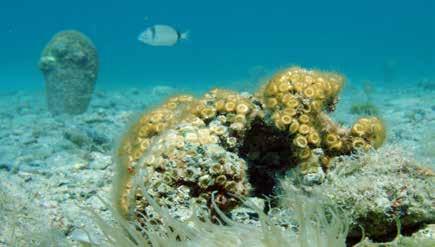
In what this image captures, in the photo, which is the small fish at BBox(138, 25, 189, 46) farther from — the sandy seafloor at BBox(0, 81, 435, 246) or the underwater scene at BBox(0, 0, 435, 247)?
the underwater scene at BBox(0, 0, 435, 247)

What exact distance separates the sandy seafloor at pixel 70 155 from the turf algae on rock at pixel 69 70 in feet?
2.34

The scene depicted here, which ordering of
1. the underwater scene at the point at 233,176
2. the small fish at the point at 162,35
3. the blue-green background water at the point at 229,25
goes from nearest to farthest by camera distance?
the underwater scene at the point at 233,176 < the small fish at the point at 162,35 < the blue-green background water at the point at 229,25

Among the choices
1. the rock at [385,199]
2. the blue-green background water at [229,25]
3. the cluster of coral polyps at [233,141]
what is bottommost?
the rock at [385,199]

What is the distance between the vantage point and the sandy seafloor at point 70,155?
5059mm

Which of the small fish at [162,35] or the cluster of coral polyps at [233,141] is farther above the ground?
the small fish at [162,35]

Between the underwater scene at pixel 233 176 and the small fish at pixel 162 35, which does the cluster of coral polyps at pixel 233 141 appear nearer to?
the underwater scene at pixel 233 176

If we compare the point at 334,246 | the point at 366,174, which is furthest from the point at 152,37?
the point at 334,246

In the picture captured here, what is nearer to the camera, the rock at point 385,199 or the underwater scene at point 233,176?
the underwater scene at point 233,176

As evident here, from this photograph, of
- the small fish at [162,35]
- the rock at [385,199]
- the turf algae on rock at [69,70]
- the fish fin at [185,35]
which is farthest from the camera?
the turf algae on rock at [69,70]

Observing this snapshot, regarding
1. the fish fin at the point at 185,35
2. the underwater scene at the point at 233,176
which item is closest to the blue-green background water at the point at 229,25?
the fish fin at the point at 185,35

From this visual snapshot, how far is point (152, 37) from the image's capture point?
1188 cm

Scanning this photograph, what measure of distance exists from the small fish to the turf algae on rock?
2.84 meters

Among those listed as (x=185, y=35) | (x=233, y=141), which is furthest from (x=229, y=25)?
(x=233, y=141)

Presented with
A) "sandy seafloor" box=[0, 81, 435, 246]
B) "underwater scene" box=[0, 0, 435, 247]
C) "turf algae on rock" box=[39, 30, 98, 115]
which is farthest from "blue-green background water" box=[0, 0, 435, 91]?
"underwater scene" box=[0, 0, 435, 247]
